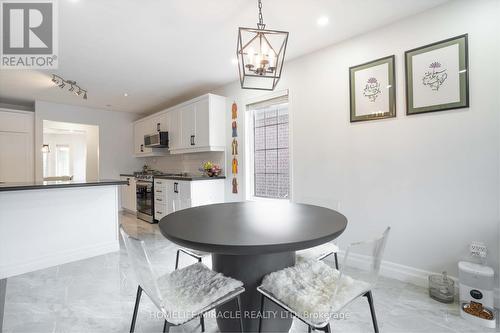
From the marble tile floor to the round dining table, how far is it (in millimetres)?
403

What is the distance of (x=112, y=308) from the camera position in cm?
189

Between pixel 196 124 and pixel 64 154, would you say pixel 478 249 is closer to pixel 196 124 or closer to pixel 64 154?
pixel 196 124

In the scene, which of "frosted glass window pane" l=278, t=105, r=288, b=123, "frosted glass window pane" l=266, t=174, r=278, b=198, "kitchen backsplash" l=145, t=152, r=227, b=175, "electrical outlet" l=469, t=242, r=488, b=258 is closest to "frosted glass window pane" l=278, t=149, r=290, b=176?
"frosted glass window pane" l=266, t=174, r=278, b=198

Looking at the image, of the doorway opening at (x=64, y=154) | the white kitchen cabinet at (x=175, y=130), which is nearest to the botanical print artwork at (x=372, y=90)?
the white kitchen cabinet at (x=175, y=130)

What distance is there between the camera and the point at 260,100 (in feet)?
11.9

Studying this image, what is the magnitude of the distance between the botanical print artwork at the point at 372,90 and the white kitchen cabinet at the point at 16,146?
6.22 metres

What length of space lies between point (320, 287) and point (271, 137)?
268 cm

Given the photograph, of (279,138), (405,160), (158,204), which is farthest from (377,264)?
(158,204)

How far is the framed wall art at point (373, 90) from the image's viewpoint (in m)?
2.38

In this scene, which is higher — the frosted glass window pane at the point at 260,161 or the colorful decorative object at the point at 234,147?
the colorful decorative object at the point at 234,147

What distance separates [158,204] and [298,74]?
11.3 feet

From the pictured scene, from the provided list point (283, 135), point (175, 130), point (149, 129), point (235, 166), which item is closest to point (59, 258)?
point (235, 166)

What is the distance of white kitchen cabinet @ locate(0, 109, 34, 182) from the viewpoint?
470cm

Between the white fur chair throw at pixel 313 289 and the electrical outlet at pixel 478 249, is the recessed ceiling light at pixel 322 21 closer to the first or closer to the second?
the white fur chair throw at pixel 313 289
